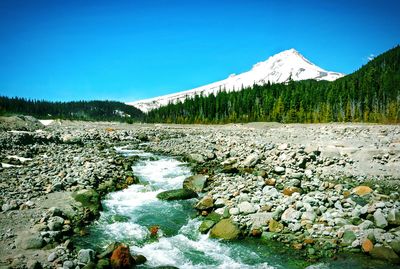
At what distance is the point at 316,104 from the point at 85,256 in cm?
8404

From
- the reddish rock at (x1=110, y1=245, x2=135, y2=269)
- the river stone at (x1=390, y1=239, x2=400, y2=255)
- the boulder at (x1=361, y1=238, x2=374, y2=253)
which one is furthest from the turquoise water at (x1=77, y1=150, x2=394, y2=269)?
the river stone at (x1=390, y1=239, x2=400, y2=255)

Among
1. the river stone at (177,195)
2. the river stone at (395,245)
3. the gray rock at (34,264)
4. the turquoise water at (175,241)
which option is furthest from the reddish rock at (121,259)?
the river stone at (395,245)

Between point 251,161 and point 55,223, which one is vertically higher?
point 251,161

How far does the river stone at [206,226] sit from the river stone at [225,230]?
0.93 feet

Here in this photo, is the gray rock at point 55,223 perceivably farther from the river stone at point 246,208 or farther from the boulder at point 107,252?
the river stone at point 246,208

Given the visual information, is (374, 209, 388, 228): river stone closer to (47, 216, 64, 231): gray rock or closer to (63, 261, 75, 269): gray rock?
(63, 261, 75, 269): gray rock

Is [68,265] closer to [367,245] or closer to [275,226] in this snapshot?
[275,226]

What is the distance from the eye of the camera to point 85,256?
934cm

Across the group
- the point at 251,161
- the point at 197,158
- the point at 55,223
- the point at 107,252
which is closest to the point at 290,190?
the point at 251,161

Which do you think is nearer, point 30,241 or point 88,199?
point 30,241

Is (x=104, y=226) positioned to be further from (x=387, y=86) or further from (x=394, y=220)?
(x=387, y=86)

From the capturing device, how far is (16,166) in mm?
21344

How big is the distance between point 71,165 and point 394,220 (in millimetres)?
18963

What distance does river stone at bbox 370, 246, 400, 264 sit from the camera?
30.1 feet
